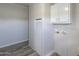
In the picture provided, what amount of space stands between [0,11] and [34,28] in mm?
432

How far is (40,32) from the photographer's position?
1.12 metres

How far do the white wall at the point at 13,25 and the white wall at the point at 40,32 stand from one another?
75mm

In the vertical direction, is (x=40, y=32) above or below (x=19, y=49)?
above

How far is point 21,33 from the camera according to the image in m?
1.10

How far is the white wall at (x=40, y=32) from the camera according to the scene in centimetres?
109

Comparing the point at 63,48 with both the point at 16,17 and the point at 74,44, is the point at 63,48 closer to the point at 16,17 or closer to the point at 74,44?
the point at 74,44

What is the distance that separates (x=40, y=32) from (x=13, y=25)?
34cm

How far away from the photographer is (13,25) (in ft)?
3.49

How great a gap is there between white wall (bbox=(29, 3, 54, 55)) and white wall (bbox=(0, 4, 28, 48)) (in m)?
0.07

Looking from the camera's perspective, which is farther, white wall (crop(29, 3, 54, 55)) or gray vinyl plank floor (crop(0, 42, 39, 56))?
white wall (crop(29, 3, 54, 55))

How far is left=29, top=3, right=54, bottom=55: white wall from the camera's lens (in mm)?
1086

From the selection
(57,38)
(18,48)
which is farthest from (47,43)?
(18,48)

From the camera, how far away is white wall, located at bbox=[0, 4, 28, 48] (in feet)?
3.31

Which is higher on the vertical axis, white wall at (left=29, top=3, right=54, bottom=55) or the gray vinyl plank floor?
white wall at (left=29, top=3, right=54, bottom=55)
